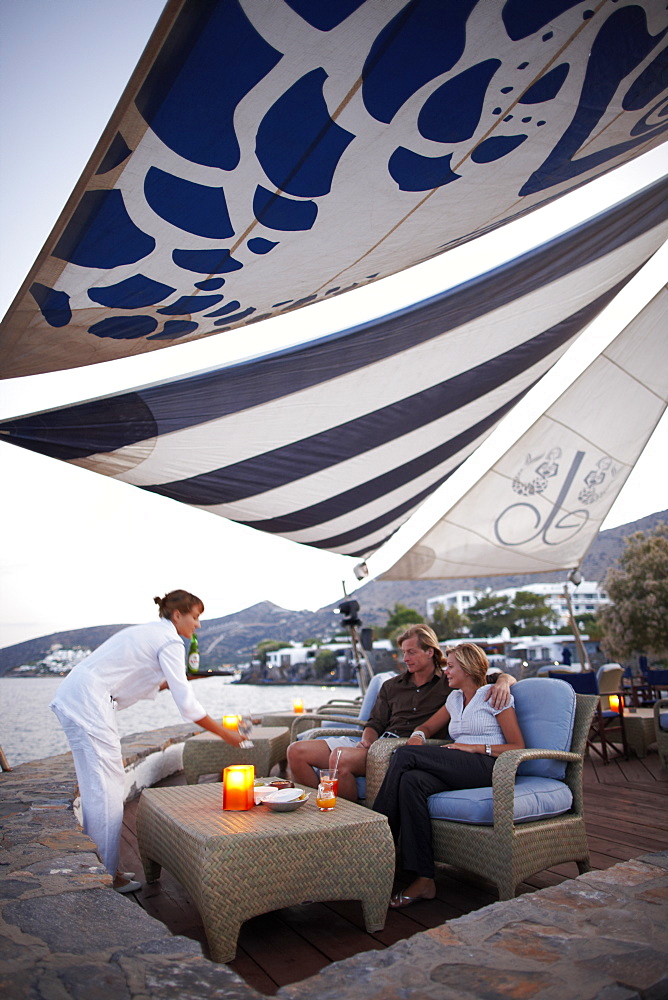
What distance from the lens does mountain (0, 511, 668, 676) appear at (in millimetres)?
5559

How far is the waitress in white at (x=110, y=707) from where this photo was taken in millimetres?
2293

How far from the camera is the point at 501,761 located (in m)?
2.23

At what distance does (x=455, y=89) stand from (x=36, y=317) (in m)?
1.61

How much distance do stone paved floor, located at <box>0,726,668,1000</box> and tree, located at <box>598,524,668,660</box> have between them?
40.7 feet

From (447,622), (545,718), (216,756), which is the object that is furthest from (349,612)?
(447,622)

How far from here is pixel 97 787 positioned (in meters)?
2.30

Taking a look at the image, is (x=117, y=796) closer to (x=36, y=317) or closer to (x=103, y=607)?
(x=36, y=317)

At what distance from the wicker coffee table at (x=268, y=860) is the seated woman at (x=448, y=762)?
23 cm

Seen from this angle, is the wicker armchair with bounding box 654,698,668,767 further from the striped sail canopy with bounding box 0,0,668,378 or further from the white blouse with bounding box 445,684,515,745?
the striped sail canopy with bounding box 0,0,668,378

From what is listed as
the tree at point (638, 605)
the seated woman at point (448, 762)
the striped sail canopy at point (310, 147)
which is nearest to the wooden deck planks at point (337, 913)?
the seated woman at point (448, 762)

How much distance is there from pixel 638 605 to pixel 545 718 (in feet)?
39.0

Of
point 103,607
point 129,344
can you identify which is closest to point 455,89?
point 129,344

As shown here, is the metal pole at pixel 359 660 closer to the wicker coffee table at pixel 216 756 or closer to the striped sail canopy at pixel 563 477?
the striped sail canopy at pixel 563 477

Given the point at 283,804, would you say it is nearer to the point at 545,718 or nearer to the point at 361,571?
the point at 545,718
